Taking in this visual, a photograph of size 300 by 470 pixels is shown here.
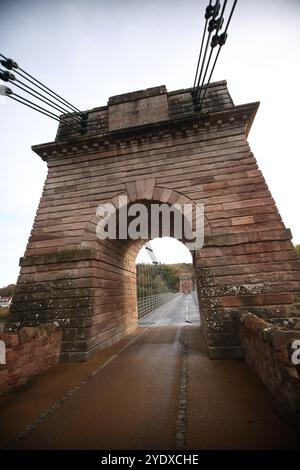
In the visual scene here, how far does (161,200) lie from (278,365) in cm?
498

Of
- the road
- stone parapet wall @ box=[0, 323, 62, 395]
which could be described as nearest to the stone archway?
stone parapet wall @ box=[0, 323, 62, 395]

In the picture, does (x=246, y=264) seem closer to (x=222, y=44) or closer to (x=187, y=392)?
(x=187, y=392)

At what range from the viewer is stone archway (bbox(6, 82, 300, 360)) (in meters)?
5.39

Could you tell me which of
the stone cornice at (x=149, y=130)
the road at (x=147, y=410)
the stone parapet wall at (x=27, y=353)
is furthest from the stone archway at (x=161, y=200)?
the road at (x=147, y=410)

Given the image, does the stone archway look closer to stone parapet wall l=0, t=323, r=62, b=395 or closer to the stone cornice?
the stone cornice

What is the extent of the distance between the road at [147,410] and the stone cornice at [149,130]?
266 inches

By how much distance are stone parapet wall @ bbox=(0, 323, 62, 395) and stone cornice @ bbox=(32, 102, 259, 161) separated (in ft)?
19.4

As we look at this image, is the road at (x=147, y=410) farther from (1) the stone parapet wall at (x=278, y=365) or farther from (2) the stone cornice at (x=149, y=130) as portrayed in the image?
(2) the stone cornice at (x=149, y=130)

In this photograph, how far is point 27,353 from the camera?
4.61 meters

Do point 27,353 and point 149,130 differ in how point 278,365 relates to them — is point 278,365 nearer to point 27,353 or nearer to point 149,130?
point 27,353

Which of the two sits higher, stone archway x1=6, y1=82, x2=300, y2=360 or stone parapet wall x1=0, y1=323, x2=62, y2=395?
stone archway x1=6, y1=82, x2=300, y2=360

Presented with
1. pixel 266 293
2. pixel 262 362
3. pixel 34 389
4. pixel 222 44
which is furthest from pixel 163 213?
pixel 34 389

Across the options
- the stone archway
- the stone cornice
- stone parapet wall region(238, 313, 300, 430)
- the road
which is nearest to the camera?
the road

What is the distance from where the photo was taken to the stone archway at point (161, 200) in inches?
212
